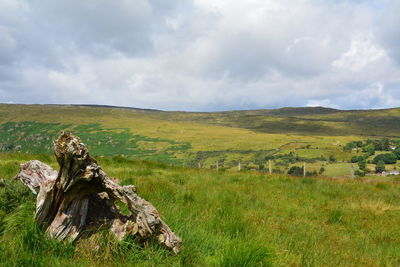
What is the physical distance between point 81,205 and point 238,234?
267 cm

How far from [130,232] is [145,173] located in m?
10.2

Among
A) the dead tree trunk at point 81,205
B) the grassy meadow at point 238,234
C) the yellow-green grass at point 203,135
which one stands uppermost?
the dead tree trunk at point 81,205

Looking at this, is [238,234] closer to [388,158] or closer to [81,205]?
[81,205]

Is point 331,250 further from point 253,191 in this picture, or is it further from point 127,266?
point 253,191

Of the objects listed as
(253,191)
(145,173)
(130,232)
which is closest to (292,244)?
(130,232)

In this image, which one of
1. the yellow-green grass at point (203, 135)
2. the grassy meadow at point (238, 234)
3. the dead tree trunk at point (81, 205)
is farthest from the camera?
the yellow-green grass at point (203, 135)

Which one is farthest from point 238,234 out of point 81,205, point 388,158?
point 388,158

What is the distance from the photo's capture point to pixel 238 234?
5129mm

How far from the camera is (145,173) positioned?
1390cm

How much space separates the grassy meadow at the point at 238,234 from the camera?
3623 mm

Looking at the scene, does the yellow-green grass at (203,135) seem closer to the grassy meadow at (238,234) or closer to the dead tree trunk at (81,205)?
the grassy meadow at (238,234)

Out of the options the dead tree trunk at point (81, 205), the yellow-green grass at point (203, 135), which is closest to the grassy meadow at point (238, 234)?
the dead tree trunk at point (81, 205)

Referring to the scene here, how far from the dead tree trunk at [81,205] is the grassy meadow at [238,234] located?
0.53 ft

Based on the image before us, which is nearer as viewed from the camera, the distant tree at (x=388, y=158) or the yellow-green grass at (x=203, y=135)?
the distant tree at (x=388, y=158)
